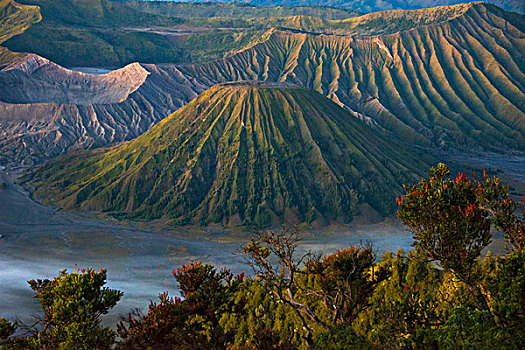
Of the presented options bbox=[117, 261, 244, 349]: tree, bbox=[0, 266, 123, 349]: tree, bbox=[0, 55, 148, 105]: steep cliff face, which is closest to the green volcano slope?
bbox=[0, 55, 148, 105]: steep cliff face

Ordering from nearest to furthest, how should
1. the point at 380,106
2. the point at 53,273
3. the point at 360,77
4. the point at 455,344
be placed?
the point at 455,344 → the point at 53,273 → the point at 380,106 → the point at 360,77

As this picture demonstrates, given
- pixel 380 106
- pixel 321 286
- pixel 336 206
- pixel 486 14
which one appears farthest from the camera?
pixel 486 14

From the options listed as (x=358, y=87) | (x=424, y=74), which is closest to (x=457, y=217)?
(x=358, y=87)

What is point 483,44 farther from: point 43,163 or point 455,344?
point 455,344

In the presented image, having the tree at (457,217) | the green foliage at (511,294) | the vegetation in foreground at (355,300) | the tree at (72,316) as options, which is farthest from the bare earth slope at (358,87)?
the green foliage at (511,294)

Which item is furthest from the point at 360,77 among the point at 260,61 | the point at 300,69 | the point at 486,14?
the point at 486,14

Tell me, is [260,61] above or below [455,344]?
above
